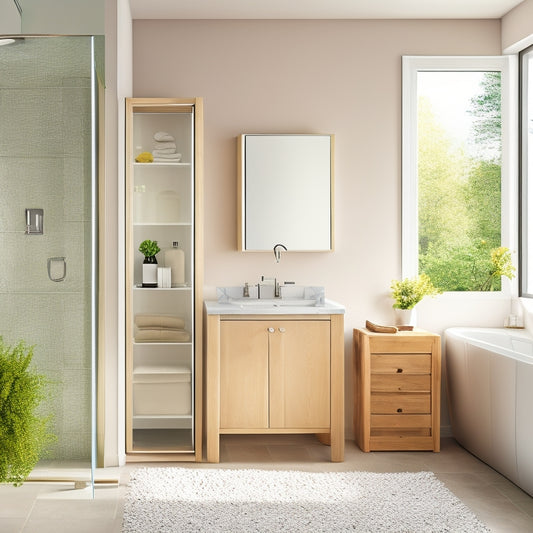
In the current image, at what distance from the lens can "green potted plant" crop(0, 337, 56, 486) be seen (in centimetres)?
251

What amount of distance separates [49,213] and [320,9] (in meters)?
2.55

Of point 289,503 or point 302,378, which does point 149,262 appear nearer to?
point 302,378

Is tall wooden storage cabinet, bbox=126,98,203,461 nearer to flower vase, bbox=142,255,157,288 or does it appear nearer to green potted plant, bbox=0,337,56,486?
flower vase, bbox=142,255,157,288

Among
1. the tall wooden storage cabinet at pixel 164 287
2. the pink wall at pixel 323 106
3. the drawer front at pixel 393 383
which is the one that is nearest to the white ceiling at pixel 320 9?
the pink wall at pixel 323 106

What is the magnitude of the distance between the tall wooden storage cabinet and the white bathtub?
1.67 meters

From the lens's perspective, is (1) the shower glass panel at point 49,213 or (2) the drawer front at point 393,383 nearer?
(1) the shower glass panel at point 49,213

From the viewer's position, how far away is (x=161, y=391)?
397 cm

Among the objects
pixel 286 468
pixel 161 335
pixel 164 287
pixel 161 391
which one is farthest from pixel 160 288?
pixel 286 468

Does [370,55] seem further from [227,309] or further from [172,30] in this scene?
[227,309]

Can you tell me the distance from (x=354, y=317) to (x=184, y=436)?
1.40 meters

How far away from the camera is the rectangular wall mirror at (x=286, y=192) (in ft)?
14.1

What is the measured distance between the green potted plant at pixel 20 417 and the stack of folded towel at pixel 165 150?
5.94 feet

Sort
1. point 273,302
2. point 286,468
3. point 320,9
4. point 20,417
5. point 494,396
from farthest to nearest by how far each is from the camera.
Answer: point 320,9 → point 273,302 → point 286,468 → point 494,396 → point 20,417

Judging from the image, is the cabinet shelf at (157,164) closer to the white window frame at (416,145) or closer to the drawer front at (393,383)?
the white window frame at (416,145)
